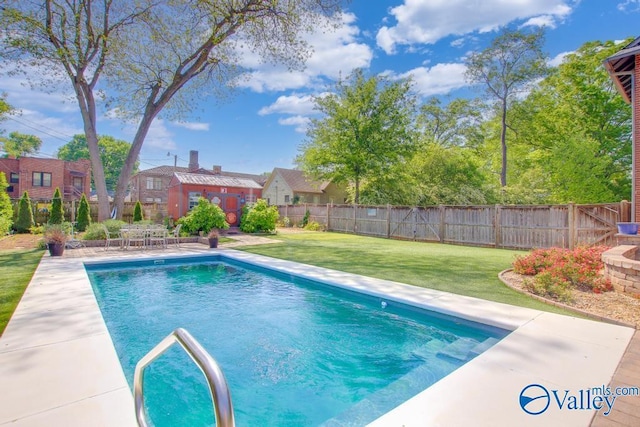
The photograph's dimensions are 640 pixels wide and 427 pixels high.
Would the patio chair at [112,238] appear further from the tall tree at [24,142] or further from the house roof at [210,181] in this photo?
the tall tree at [24,142]

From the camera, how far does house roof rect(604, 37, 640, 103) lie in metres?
8.66

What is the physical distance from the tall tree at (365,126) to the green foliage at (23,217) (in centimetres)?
1730

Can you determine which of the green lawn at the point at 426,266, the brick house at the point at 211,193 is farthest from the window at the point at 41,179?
the green lawn at the point at 426,266

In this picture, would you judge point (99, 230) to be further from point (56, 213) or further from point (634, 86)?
point (634, 86)

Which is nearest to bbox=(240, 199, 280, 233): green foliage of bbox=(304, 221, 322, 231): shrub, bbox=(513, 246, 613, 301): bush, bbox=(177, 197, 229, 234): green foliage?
bbox=(177, 197, 229, 234): green foliage

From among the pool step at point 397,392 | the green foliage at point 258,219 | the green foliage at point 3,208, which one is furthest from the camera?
the green foliage at point 258,219

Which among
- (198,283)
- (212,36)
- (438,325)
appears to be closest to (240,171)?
(212,36)

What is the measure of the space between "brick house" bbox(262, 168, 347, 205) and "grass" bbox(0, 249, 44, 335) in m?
22.1

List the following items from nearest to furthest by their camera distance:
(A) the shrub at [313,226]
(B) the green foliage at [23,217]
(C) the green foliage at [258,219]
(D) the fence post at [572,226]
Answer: (D) the fence post at [572,226], (B) the green foliage at [23,217], (C) the green foliage at [258,219], (A) the shrub at [313,226]

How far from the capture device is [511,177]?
2775 cm

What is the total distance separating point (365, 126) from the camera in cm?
2225

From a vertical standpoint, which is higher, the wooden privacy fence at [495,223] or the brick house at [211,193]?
the brick house at [211,193]

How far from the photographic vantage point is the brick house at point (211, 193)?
1786 centimetres

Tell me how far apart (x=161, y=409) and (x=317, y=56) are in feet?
54.3
